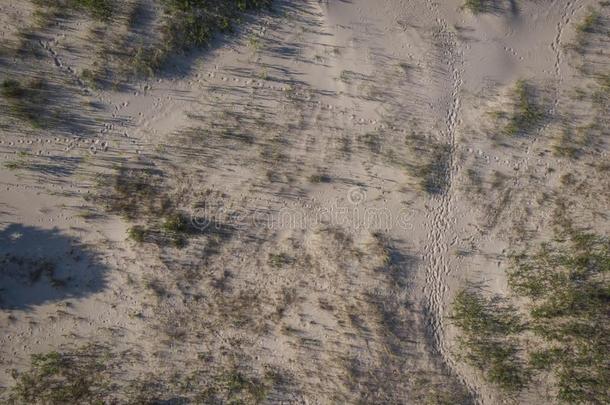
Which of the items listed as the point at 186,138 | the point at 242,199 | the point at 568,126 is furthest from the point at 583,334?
the point at 186,138

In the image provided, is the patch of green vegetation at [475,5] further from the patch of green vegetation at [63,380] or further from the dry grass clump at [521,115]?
the patch of green vegetation at [63,380]

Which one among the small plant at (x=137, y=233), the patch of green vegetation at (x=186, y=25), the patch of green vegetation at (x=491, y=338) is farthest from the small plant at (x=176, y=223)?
the patch of green vegetation at (x=491, y=338)

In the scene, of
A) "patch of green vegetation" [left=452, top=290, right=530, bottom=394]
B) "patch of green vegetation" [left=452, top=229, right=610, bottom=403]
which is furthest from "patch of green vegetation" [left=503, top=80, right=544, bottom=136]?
"patch of green vegetation" [left=452, top=290, right=530, bottom=394]

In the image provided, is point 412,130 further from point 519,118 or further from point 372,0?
point 372,0

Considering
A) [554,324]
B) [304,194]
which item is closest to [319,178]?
[304,194]

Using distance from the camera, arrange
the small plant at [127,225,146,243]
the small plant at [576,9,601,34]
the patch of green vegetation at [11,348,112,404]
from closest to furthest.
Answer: the patch of green vegetation at [11,348,112,404], the small plant at [127,225,146,243], the small plant at [576,9,601,34]

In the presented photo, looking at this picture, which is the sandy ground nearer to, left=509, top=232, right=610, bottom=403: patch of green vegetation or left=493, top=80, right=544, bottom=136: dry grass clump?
left=493, top=80, right=544, bottom=136: dry grass clump
